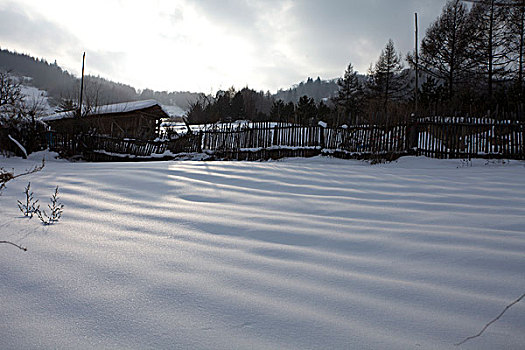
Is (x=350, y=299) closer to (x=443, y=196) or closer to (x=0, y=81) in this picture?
(x=443, y=196)

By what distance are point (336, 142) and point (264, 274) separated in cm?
805

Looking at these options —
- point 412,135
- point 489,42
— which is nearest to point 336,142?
point 412,135

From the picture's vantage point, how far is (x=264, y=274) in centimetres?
145

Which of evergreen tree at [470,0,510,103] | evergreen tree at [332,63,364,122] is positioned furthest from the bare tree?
evergreen tree at [332,63,364,122]

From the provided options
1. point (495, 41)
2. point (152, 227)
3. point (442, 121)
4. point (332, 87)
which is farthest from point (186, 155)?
point (332, 87)

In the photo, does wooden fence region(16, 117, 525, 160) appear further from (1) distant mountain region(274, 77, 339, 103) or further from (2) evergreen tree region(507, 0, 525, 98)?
(1) distant mountain region(274, 77, 339, 103)

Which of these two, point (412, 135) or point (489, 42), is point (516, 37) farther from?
point (412, 135)

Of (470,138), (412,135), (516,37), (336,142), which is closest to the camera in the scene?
(470,138)

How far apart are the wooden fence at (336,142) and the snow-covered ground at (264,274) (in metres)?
5.77

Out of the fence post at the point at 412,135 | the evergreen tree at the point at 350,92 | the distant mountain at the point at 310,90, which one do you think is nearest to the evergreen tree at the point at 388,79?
the evergreen tree at the point at 350,92

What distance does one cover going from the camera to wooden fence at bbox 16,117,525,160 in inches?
297

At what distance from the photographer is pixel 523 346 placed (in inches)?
38.8

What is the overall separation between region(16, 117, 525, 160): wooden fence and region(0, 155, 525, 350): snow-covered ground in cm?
577

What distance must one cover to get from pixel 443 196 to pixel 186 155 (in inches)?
383
